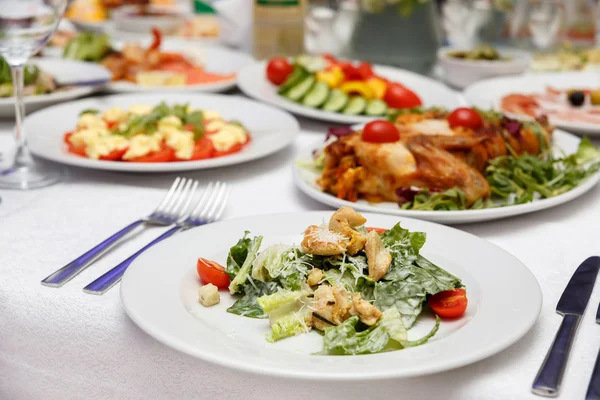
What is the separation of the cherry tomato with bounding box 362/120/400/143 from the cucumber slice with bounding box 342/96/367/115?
33.0 inches

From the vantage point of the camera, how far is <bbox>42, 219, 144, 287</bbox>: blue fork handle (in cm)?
154

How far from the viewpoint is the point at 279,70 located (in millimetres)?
3209

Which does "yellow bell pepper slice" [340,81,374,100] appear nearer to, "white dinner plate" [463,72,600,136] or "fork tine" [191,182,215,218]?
"white dinner plate" [463,72,600,136]

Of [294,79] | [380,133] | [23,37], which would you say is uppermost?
[23,37]

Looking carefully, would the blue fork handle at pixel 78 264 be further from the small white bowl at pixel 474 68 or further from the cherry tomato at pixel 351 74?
the small white bowl at pixel 474 68

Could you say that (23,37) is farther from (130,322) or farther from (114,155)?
(130,322)

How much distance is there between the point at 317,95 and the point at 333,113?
18 centimetres

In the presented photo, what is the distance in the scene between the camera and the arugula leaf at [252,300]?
1359mm

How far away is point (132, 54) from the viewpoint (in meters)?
3.38

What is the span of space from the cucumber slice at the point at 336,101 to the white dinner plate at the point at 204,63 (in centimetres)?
54

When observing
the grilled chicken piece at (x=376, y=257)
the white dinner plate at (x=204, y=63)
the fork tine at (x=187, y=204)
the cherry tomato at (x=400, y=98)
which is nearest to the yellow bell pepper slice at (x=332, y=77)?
the cherry tomato at (x=400, y=98)

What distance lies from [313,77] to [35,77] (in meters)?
1.14

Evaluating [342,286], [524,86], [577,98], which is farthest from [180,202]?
[524,86]

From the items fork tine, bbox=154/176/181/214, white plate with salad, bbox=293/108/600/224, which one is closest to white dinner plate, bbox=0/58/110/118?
fork tine, bbox=154/176/181/214
